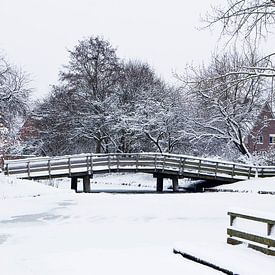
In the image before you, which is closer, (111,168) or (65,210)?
(65,210)

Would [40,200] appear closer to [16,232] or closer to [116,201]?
[116,201]

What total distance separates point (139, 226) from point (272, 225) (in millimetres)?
5151

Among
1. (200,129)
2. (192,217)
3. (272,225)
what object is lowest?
(192,217)

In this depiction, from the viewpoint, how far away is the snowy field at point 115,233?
7.98 m

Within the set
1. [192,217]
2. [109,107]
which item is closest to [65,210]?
[192,217]

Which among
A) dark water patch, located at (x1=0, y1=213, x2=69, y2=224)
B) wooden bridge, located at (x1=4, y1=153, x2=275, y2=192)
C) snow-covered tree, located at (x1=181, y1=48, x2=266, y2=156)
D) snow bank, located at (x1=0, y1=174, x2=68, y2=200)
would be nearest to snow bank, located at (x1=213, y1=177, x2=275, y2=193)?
wooden bridge, located at (x1=4, y1=153, x2=275, y2=192)

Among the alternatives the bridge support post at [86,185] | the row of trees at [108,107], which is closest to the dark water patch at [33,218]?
the bridge support post at [86,185]

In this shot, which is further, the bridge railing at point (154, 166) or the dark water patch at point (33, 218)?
the bridge railing at point (154, 166)

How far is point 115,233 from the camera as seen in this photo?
464 inches

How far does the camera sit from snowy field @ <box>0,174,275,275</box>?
7980mm

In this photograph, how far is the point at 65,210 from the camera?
1586cm

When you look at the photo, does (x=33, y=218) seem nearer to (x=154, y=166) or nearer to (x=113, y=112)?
(x=154, y=166)

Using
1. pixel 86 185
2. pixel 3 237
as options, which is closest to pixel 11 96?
pixel 86 185

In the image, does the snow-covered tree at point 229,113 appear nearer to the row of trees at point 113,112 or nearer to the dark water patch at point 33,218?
the row of trees at point 113,112
